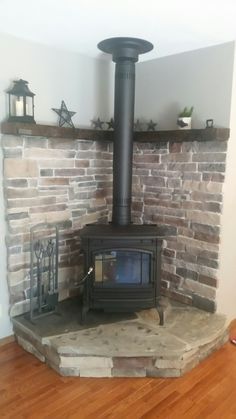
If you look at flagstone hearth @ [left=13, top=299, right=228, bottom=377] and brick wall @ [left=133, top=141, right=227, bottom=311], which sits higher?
brick wall @ [left=133, top=141, right=227, bottom=311]

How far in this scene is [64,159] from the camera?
288 cm

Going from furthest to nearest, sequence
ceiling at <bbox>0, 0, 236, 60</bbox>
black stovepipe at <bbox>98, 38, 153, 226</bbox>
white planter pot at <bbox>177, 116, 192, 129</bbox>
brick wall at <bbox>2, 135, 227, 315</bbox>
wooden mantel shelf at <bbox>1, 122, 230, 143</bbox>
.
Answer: white planter pot at <bbox>177, 116, 192, 129</bbox>, brick wall at <bbox>2, 135, 227, 315</bbox>, black stovepipe at <bbox>98, 38, 153, 226</bbox>, wooden mantel shelf at <bbox>1, 122, 230, 143</bbox>, ceiling at <bbox>0, 0, 236, 60</bbox>

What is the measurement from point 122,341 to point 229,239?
1.19 m

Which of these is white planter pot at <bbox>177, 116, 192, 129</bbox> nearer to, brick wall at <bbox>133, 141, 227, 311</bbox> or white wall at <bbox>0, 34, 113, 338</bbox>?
brick wall at <bbox>133, 141, 227, 311</bbox>

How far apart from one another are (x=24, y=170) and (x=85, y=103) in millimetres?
858

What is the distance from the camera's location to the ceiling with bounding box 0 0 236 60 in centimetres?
194

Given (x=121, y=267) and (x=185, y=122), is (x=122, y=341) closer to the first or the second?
(x=121, y=267)

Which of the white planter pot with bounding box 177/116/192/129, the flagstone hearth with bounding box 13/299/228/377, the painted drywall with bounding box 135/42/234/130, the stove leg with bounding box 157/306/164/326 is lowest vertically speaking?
the flagstone hearth with bounding box 13/299/228/377

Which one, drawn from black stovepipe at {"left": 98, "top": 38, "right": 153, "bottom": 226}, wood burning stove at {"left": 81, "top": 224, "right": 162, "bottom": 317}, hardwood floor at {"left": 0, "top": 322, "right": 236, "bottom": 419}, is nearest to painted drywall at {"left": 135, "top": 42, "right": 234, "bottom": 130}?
black stovepipe at {"left": 98, "top": 38, "right": 153, "bottom": 226}

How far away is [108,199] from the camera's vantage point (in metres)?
3.33

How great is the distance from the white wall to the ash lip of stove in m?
0.38

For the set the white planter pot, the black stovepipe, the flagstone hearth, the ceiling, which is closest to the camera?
the ceiling

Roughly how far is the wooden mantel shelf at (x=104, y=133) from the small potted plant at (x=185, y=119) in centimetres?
7

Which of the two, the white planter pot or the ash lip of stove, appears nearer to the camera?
the ash lip of stove
